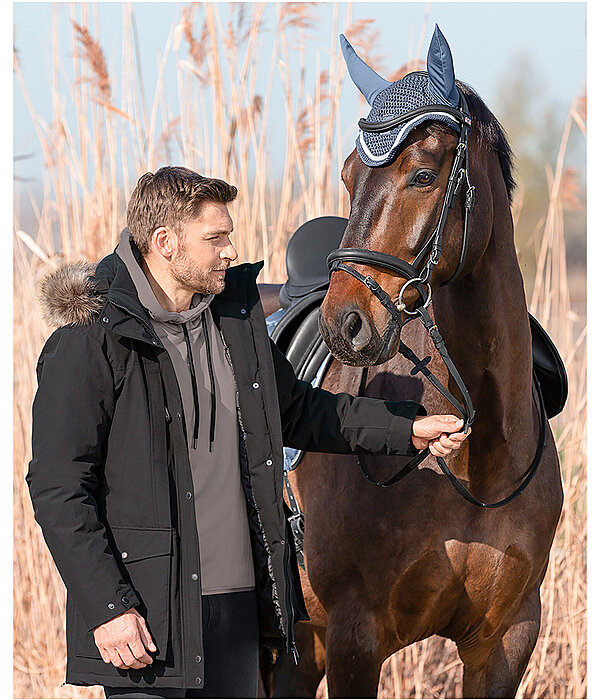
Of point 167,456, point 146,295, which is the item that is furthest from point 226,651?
point 146,295

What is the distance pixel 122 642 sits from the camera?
5.54ft

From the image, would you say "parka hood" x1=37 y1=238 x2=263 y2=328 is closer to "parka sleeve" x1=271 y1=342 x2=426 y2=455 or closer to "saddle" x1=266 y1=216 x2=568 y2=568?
"parka sleeve" x1=271 y1=342 x2=426 y2=455

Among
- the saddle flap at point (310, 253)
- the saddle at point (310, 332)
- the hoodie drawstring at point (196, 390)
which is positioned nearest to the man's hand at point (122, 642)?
the hoodie drawstring at point (196, 390)

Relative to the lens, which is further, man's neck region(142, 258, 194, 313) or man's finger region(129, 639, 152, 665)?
man's neck region(142, 258, 194, 313)

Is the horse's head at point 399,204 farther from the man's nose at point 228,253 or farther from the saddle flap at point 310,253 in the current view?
the saddle flap at point 310,253

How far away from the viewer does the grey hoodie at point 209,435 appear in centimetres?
188

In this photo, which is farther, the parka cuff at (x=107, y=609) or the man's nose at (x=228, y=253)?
the man's nose at (x=228, y=253)

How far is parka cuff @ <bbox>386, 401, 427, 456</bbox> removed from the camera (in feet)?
6.96

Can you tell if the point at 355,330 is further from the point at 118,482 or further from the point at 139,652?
the point at 139,652

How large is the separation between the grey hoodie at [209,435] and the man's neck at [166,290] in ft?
0.11

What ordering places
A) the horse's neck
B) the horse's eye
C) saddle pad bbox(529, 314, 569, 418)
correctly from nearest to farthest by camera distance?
the horse's eye, the horse's neck, saddle pad bbox(529, 314, 569, 418)

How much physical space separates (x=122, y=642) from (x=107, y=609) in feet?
0.24

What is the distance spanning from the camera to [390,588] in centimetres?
241

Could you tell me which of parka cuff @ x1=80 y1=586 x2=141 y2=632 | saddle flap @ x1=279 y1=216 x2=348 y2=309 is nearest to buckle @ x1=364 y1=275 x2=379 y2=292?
parka cuff @ x1=80 y1=586 x2=141 y2=632
